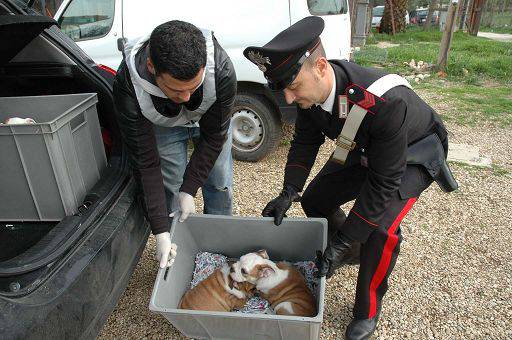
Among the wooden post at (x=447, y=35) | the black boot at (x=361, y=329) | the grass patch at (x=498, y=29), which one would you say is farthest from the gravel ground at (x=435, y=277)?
the grass patch at (x=498, y=29)

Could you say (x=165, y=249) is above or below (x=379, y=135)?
below

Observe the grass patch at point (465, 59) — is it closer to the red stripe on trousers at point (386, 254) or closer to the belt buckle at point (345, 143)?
the red stripe on trousers at point (386, 254)

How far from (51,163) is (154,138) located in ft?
1.61

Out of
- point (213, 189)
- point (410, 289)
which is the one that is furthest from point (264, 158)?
point (410, 289)

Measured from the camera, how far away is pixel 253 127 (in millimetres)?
4176

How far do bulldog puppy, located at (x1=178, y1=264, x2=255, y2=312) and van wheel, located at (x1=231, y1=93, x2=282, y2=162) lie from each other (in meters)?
2.03

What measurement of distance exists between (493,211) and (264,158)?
2.25 metres

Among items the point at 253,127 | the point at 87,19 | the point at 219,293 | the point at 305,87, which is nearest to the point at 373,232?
Answer: the point at 305,87

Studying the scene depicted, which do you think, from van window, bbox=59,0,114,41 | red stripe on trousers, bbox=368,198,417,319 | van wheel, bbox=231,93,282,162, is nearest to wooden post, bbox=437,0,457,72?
van wheel, bbox=231,93,282,162

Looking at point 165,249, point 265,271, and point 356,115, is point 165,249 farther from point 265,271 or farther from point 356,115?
point 356,115

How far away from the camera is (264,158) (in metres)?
4.45

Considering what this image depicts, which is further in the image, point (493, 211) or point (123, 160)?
point (493, 211)

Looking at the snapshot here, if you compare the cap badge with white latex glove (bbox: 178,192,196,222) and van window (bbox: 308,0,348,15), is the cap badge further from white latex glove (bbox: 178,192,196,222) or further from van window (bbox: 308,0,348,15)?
van window (bbox: 308,0,348,15)

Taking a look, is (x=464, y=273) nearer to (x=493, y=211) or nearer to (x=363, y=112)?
(x=493, y=211)
